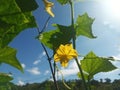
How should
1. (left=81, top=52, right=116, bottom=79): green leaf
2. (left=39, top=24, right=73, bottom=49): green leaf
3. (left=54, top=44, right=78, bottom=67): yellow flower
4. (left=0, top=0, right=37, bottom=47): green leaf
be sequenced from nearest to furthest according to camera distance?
(left=0, top=0, right=37, bottom=47): green leaf, (left=54, top=44, right=78, bottom=67): yellow flower, (left=39, top=24, right=73, bottom=49): green leaf, (left=81, top=52, right=116, bottom=79): green leaf

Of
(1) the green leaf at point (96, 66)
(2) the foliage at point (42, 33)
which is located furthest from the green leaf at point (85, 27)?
(1) the green leaf at point (96, 66)

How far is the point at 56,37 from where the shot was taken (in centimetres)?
124

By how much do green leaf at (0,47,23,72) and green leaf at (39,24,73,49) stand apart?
17 centimetres

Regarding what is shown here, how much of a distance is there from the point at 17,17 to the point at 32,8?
5cm

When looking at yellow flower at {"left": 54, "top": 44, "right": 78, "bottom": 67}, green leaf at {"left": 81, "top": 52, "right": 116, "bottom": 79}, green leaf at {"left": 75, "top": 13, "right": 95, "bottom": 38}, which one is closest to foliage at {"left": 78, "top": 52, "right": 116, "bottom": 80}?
green leaf at {"left": 81, "top": 52, "right": 116, "bottom": 79}

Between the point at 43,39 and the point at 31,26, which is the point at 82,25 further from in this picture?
the point at 31,26

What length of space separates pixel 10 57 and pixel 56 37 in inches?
10.5

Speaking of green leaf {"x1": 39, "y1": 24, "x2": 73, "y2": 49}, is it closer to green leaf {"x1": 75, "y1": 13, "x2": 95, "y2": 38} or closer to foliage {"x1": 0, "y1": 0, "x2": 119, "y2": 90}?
foliage {"x1": 0, "y1": 0, "x2": 119, "y2": 90}

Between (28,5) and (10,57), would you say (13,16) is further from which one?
(10,57)

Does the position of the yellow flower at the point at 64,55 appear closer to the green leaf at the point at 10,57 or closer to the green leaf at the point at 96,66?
the green leaf at the point at 10,57

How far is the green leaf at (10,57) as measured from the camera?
1.02 m

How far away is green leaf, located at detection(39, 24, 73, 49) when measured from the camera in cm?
121

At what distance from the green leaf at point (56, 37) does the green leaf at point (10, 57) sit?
0.17 meters

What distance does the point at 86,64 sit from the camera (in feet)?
4.86
